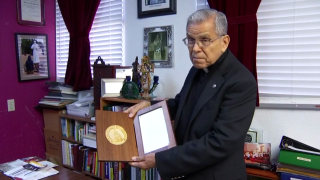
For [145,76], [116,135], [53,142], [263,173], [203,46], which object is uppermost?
[203,46]

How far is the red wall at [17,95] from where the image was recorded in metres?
2.49

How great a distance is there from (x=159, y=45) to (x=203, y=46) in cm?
112

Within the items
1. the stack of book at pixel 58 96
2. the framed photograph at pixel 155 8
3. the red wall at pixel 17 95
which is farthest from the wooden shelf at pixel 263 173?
the red wall at pixel 17 95

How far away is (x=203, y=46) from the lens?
1.08m

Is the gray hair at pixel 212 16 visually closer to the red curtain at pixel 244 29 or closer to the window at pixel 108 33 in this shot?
the red curtain at pixel 244 29

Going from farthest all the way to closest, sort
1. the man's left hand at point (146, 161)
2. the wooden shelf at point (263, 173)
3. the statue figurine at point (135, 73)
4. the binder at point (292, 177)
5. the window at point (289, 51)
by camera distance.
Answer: the statue figurine at point (135, 73)
the window at point (289, 51)
the wooden shelf at point (263, 173)
the binder at point (292, 177)
the man's left hand at point (146, 161)

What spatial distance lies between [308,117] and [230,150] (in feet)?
2.86

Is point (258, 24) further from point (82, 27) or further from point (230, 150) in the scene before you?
point (82, 27)

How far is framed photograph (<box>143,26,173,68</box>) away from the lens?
6.97 feet

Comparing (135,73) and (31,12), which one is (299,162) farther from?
(31,12)

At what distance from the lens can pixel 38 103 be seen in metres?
2.79

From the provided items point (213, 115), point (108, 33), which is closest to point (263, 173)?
point (213, 115)

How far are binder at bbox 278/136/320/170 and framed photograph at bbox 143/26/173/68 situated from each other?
1.03 m

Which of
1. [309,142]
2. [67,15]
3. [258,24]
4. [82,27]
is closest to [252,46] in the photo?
[258,24]
